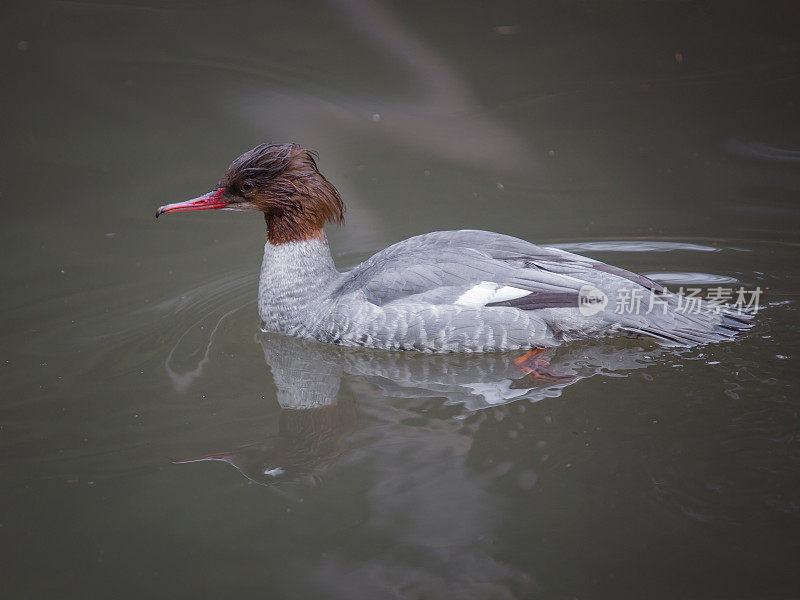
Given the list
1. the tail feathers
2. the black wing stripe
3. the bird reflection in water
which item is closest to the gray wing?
the black wing stripe

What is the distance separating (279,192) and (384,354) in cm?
117

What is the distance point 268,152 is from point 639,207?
316 centimetres

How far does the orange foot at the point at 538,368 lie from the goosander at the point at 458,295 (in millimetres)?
73

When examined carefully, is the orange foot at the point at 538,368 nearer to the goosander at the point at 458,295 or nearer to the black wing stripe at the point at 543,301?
the goosander at the point at 458,295

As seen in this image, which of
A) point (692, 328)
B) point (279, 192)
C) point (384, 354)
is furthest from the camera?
point (279, 192)

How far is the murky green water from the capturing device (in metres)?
Result: 3.41

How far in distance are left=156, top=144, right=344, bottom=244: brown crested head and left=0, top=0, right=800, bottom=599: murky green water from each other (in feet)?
2.52

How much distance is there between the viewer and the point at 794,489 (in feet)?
11.7

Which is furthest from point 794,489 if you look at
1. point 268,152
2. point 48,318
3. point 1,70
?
point 1,70

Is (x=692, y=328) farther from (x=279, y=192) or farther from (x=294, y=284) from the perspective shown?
(x=279, y=192)

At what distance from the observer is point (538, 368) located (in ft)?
15.1

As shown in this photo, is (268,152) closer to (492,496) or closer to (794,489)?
(492,496)

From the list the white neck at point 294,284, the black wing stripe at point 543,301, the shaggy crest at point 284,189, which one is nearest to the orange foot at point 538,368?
the black wing stripe at point 543,301

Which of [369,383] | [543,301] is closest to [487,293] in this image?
[543,301]
